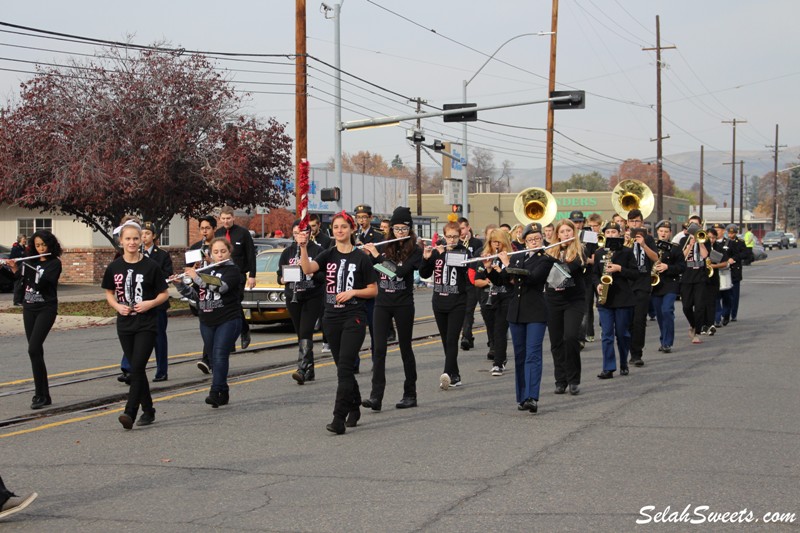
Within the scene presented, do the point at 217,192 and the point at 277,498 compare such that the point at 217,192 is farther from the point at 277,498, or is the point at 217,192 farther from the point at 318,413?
the point at 277,498

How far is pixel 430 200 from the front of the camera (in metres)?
87.6

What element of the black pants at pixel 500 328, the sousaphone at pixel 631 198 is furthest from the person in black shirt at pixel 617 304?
the sousaphone at pixel 631 198

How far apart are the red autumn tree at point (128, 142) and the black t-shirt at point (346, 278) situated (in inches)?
611

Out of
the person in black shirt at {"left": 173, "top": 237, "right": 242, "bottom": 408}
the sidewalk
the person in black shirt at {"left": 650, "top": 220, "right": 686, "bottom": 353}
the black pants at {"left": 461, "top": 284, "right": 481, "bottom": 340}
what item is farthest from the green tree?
the person in black shirt at {"left": 173, "top": 237, "right": 242, "bottom": 408}

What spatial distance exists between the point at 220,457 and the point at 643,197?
15201mm

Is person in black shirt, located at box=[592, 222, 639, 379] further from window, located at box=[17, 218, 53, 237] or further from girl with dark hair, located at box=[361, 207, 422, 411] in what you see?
window, located at box=[17, 218, 53, 237]

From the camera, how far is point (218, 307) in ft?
33.3

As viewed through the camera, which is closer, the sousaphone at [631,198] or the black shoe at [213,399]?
the black shoe at [213,399]

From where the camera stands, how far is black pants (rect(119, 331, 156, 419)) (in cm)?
892

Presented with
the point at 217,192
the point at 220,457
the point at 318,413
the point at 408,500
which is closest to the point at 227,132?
the point at 217,192

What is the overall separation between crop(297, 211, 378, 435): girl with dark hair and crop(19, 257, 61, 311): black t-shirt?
9.22ft

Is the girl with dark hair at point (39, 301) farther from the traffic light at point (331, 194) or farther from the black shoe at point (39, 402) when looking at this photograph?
the traffic light at point (331, 194)

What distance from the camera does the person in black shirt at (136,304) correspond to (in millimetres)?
8977

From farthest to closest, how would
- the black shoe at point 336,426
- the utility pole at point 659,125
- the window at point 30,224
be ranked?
1. the utility pole at point 659,125
2. the window at point 30,224
3. the black shoe at point 336,426
